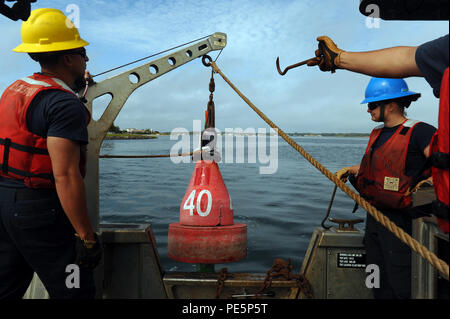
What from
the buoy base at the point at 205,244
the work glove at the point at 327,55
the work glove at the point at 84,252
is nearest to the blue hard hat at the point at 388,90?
the work glove at the point at 327,55

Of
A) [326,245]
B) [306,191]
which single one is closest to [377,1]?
[326,245]

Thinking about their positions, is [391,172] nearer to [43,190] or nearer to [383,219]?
[383,219]

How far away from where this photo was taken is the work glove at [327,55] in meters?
1.93

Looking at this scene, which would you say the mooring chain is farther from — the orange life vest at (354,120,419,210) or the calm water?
A: the calm water

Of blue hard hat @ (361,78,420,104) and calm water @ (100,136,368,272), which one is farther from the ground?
blue hard hat @ (361,78,420,104)

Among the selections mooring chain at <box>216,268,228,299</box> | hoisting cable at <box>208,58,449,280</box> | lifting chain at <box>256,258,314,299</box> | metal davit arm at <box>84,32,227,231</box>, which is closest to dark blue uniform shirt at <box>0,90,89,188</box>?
metal davit arm at <box>84,32,227,231</box>

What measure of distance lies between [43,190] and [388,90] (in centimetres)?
247

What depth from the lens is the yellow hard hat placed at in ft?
6.96

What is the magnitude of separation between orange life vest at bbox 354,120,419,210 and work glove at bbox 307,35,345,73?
0.91m

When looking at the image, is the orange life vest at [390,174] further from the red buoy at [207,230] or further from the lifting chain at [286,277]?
the red buoy at [207,230]

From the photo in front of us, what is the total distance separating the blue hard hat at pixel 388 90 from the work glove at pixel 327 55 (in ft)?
3.08

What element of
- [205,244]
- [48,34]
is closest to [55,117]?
[48,34]

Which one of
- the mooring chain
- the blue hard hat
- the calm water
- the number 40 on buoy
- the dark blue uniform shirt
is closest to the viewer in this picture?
the dark blue uniform shirt

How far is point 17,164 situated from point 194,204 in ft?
4.85
